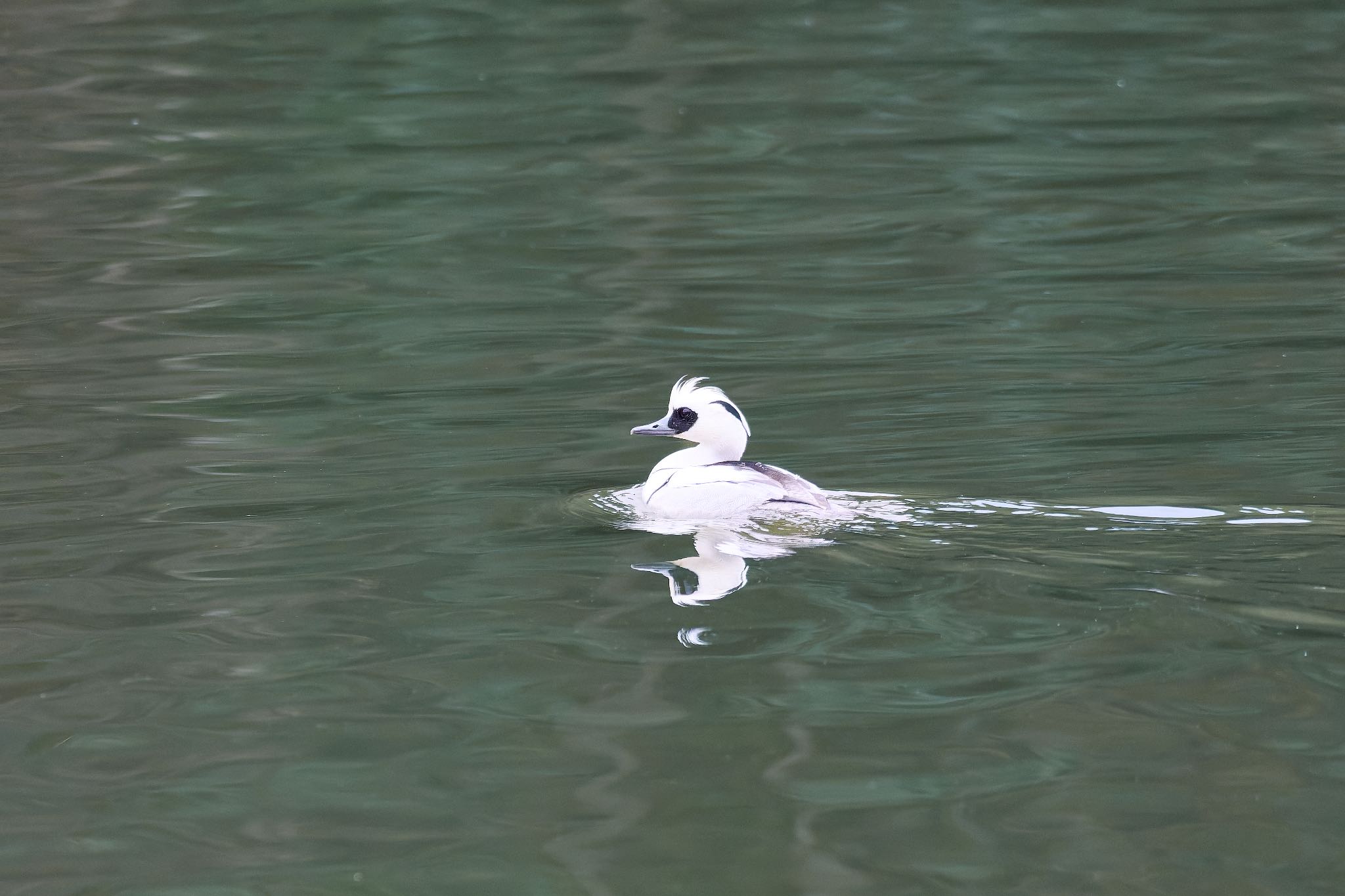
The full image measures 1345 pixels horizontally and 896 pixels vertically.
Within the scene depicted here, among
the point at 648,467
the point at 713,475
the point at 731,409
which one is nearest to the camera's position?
the point at 713,475

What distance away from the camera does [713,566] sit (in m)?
7.30

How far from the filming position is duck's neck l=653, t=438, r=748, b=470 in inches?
334

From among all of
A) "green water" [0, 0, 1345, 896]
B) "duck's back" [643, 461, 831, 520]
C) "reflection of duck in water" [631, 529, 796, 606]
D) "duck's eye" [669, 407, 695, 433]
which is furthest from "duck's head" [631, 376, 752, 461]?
"reflection of duck in water" [631, 529, 796, 606]

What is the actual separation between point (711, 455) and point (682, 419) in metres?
0.20

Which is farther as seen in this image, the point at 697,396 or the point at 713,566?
the point at 697,396

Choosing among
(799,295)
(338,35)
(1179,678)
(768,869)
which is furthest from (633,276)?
(338,35)

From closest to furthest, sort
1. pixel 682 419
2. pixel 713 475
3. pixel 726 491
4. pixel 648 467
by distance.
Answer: pixel 726 491 → pixel 713 475 → pixel 682 419 → pixel 648 467

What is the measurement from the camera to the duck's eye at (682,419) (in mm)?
8484

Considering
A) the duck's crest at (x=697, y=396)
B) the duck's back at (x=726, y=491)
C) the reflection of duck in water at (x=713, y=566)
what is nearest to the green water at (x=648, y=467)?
the reflection of duck in water at (x=713, y=566)

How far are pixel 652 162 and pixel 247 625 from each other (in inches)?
421

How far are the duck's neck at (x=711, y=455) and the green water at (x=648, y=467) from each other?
33cm

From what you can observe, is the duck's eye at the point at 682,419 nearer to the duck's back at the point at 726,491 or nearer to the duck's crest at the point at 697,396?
the duck's crest at the point at 697,396

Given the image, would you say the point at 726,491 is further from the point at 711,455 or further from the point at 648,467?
the point at 648,467

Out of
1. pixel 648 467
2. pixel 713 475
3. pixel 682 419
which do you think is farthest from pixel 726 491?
pixel 648 467
